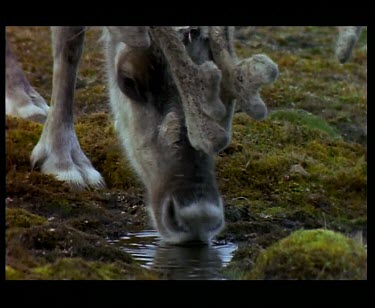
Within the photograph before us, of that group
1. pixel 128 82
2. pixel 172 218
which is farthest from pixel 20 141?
pixel 172 218

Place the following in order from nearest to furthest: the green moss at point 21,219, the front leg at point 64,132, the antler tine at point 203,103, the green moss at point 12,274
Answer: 1. the green moss at point 12,274
2. the antler tine at point 203,103
3. the green moss at point 21,219
4. the front leg at point 64,132

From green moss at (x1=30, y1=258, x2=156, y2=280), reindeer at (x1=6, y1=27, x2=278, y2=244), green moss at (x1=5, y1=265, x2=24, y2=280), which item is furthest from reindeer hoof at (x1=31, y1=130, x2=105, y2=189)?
green moss at (x1=5, y1=265, x2=24, y2=280)

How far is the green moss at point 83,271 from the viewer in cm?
565

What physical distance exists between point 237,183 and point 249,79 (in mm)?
4052

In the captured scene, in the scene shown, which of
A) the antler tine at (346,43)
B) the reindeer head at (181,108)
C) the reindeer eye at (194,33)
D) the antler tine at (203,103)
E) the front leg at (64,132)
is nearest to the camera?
the antler tine at (346,43)

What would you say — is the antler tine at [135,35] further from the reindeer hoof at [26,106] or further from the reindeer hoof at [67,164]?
the reindeer hoof at [26,106]

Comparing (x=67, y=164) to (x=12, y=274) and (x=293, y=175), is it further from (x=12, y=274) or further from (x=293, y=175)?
(x=12, y=274)

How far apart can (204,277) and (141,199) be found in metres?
2.92

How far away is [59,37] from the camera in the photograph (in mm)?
10227

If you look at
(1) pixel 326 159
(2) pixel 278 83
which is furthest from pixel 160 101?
A: (2) pixel 278 83

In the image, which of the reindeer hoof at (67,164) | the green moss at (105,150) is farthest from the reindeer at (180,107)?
the green moss at (105,150)

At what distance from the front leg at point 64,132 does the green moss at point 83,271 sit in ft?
11.0

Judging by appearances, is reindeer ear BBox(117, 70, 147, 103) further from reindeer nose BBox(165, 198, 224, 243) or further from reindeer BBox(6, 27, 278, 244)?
reindeer nose BBox(165, 198, 224, 243)

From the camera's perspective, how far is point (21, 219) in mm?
7281
